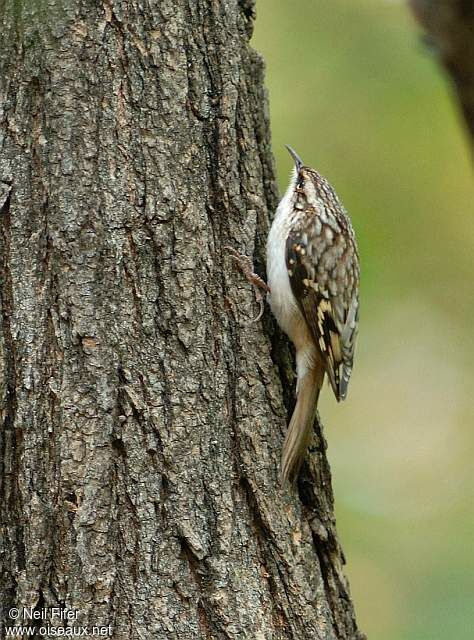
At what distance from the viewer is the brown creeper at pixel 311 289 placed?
272cm

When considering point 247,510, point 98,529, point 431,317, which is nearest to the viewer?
point 98,529

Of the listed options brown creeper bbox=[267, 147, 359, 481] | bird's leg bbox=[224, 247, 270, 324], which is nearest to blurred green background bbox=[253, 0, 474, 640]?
brown creeper bbox=[267, 147, 359, 481]

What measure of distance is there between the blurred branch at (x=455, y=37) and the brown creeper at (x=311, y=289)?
120 cm

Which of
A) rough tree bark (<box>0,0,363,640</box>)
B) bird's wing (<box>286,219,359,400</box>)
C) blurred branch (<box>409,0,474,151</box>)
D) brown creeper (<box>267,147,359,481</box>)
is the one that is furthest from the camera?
bird's wing (<box>286,219,359,400</box>)

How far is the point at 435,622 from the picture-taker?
15.9 feet

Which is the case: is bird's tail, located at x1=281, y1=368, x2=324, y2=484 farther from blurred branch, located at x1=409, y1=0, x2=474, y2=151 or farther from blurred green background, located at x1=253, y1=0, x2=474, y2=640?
blurred green background, located at x1=253, y1=0, x2=474, y2=640

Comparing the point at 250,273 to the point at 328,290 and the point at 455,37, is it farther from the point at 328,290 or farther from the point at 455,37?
the point at 455,37

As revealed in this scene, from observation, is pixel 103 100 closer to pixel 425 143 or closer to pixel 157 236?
pixel 157 236

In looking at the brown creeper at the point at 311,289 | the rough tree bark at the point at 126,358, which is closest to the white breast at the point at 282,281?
the brown creeper at the point at 311,289

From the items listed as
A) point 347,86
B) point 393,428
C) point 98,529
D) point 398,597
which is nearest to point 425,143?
point 347,86

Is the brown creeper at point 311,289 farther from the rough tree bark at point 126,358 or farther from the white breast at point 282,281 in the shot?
the rough tree bark at point 126,358

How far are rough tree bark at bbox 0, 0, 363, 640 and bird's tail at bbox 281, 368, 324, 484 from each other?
5 cm

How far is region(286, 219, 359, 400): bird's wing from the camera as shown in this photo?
121 inches

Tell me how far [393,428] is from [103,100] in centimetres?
398
